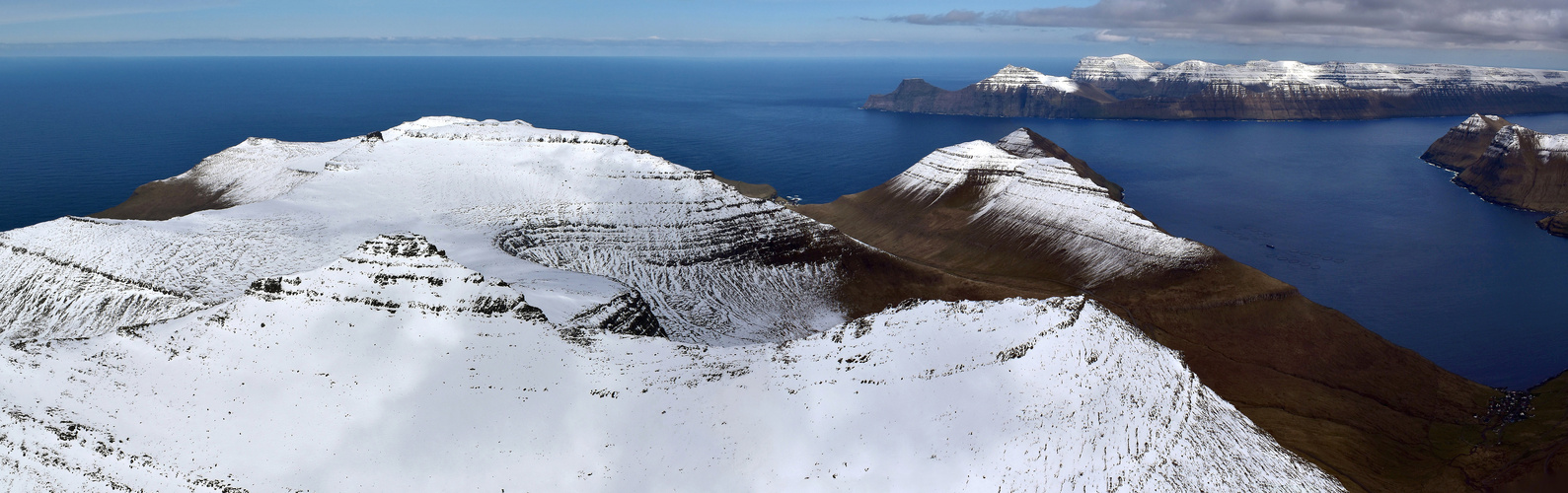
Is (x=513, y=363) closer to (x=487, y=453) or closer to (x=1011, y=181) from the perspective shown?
(x=487, y=453)

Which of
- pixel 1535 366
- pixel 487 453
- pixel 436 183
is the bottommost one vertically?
pixel 1535 366

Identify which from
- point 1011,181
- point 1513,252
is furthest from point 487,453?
point 1513,252

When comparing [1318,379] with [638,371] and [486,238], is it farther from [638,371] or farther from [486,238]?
[486,238]

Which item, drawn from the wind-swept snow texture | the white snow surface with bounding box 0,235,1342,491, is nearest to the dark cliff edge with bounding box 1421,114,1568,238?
the wind-swept snow texture

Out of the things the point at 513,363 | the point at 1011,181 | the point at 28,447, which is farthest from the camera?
the point at 1011,181

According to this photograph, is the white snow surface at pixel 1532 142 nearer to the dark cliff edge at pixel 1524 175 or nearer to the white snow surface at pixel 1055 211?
the dark cliff edge at pixel 1524 175

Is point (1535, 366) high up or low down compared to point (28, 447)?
down

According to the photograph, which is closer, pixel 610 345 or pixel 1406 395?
pixel 610 345

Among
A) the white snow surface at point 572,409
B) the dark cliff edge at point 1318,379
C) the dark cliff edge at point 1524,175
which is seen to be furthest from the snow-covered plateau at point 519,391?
the dark cliff edge at point 1524,175

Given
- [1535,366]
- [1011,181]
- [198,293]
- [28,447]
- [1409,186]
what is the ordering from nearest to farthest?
[28,447] < [198,293] < [1535,366] < [1011,181] < [1409,186]
